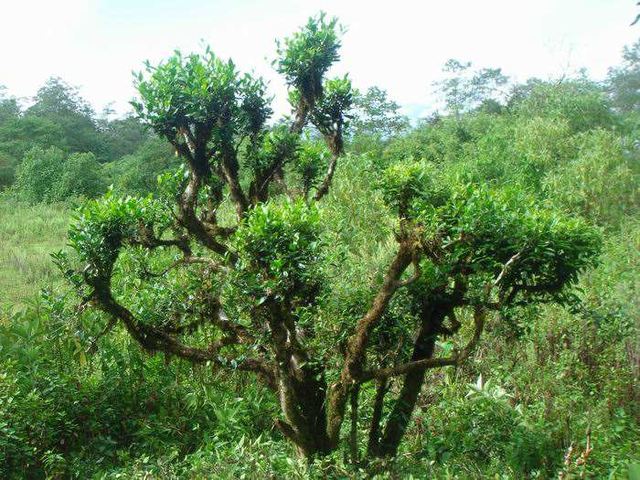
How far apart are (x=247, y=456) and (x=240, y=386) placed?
1.75 meters

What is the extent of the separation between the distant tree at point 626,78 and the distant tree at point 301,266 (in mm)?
23785

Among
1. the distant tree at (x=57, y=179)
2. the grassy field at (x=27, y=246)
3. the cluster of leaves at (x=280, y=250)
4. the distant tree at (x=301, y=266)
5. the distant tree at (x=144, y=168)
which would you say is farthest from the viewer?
the distant tree at (x=57, y=179)

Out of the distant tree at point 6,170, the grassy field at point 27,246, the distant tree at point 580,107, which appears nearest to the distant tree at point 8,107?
the distant tree at point 6,170

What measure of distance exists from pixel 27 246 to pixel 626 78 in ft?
77.5

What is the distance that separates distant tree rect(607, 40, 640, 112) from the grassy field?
21188 mm

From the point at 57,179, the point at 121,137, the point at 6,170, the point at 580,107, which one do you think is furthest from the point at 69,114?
the point at 580,107

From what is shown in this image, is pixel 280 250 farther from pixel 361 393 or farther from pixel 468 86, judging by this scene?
pixel 468 86

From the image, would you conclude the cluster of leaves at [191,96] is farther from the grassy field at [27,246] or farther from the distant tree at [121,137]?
the distant tree at [121,137]

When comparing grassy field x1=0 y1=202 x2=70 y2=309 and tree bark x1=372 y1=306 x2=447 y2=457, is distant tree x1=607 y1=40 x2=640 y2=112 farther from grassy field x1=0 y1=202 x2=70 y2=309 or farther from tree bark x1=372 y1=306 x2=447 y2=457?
tree bark x1=372 y1=306 x2=447 y2=457

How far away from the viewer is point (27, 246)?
12.5m

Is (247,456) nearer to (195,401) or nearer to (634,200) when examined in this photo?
(195,401)

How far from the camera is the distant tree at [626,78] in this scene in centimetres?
2398

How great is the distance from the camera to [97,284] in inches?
124

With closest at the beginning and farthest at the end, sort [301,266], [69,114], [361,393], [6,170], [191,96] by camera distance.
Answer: [301,266], [191,96], [361,393], [6,170], [69,114]
